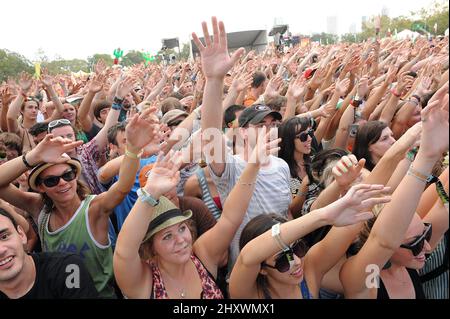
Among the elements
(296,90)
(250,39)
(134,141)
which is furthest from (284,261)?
(250,39)

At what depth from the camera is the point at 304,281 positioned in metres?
1.99

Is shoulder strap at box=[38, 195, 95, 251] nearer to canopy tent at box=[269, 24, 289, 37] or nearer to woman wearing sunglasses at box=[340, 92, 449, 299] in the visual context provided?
woman wearing sunglasses at box=[340, 92, 449, 299]

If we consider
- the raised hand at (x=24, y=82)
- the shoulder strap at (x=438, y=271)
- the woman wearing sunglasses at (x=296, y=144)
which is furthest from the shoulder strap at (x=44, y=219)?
the raised hand at (x=24, y=82)

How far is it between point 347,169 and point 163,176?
93 cm

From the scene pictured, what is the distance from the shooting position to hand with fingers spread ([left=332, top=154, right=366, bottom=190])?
80.0 inches

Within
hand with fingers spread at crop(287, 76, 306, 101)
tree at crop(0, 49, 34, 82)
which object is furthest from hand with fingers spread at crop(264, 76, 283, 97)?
tree at crop(0, 49, 34, 82)

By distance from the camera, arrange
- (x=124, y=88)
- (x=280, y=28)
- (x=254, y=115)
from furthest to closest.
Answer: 1. (x=280, y=28)
2. (x=124, y=88)
3. (x=254, y=115)

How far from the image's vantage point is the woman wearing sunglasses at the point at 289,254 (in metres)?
1.70

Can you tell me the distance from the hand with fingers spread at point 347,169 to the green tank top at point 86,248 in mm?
1424

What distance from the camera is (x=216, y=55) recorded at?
8.11 ft

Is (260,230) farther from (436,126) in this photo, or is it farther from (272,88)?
(272,88)

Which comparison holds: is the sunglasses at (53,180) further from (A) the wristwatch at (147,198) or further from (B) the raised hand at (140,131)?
(A) the wristwatch at (147,198)
